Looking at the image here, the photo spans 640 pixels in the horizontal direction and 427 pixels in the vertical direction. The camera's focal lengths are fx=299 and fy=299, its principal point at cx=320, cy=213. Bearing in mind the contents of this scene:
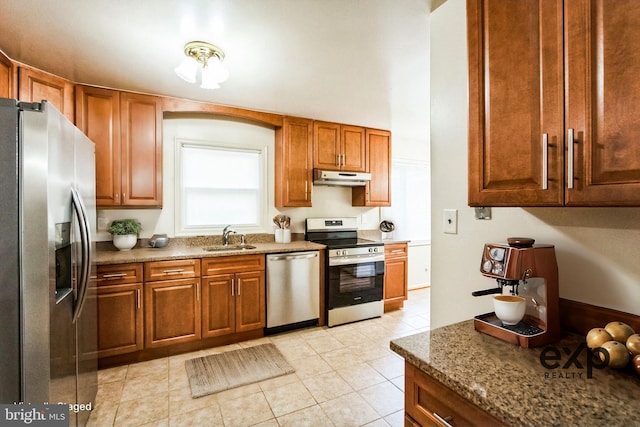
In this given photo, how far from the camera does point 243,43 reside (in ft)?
6.66

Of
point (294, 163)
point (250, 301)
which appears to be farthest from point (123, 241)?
point (294, 163)

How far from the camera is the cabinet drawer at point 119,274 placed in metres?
2.46

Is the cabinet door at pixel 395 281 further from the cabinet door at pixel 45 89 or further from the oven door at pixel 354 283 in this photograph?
the cabinet door at pixel 45 89

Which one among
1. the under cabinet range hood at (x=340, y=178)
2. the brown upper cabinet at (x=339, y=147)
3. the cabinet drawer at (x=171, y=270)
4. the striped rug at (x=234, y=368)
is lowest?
the striped rug at (x=234, y=368)

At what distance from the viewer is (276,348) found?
2.92 m

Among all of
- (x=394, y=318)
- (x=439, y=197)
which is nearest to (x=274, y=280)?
(x=394, y=318)

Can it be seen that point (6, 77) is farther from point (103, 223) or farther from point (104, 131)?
point (103, 223)

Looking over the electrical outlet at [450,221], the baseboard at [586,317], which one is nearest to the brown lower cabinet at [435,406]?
the baseboard at [586,317]

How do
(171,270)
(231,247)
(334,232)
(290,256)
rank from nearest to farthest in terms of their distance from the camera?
(171,270)
(290,256)
(231,247)
(334,232)

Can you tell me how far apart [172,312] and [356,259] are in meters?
2.02

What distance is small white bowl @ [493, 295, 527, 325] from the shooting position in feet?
3.57

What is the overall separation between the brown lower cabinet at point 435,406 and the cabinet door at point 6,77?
3095mm

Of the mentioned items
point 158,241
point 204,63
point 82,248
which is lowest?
point 158,241

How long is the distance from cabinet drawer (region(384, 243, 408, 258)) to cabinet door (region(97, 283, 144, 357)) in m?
2.82
